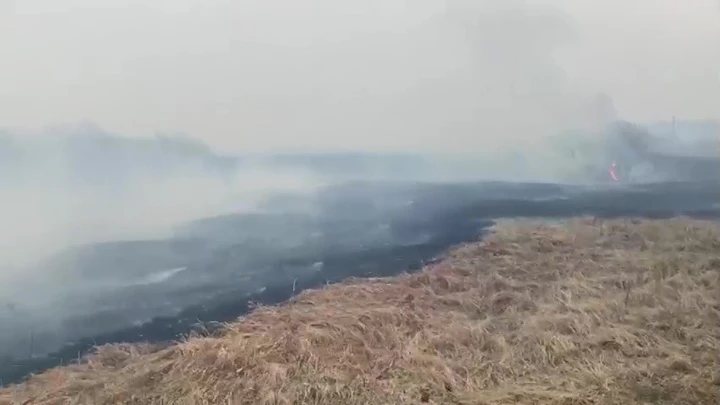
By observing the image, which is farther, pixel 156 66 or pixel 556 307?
pixel 556 307

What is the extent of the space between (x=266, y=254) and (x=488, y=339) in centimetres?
71

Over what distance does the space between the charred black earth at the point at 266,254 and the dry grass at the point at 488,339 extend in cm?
5

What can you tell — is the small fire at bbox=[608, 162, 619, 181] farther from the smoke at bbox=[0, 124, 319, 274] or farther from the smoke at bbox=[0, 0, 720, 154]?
the smoke at bbox=[0, 124, 319, 274]

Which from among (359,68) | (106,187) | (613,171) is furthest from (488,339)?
(106,187)

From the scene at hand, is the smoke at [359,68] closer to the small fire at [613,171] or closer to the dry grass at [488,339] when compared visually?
the small fire at [613,171]

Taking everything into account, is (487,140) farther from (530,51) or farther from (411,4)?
(411,4)

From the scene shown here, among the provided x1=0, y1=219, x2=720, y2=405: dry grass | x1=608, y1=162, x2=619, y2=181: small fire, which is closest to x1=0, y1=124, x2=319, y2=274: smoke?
x1=0, y1=219, x2=720, y2=405: dry grass

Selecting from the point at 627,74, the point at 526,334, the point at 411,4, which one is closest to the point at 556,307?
the point at 526,334

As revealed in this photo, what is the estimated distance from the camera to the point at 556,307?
216 centimetres

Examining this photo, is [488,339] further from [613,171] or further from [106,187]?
[106,187]

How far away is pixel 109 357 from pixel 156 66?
0.81 m

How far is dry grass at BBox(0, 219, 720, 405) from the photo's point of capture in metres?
1.89

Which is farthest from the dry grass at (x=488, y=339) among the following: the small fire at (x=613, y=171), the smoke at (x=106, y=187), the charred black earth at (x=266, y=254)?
the smoke at (x=106, y=187)

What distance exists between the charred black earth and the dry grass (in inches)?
2.0
